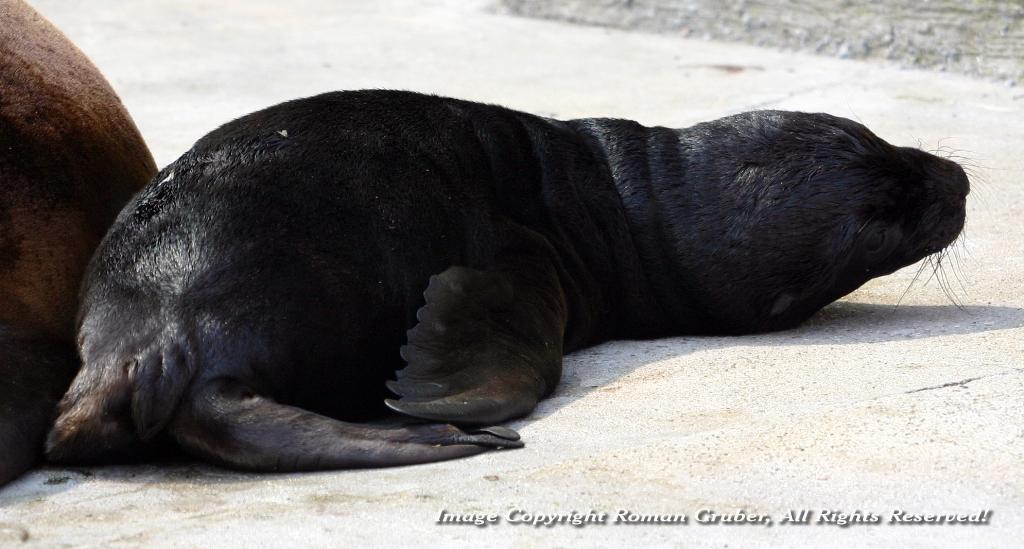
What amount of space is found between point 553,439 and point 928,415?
945mm

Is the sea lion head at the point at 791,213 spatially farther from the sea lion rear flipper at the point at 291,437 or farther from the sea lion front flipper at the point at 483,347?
the sea lion rear flipper at the point at 291,437

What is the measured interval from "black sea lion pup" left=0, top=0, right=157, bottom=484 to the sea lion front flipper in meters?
1.02

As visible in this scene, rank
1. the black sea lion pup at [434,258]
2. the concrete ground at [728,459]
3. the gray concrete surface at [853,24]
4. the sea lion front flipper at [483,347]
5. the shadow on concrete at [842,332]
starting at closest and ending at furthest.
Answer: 1. the concrete ground at [728,459]
2. the black sea lion pup at [434,258]
3. the sea lion front flipper at [483,347]
4. the shadow on concrete at [842,332]
5. the gray concrete surface at [853,24]

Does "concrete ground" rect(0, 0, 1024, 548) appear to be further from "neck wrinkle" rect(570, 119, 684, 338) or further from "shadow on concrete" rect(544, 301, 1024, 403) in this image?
"neck wrinkle" rect(570, 119, 684, 338)

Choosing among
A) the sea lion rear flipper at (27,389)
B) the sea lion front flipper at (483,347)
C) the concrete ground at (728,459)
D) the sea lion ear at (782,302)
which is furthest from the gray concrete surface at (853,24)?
the sea lion rear flipper at (27,389)

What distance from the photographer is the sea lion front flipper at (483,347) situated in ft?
12.5

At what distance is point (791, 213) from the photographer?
190 inches

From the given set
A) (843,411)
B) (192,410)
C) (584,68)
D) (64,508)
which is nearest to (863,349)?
(843,411)

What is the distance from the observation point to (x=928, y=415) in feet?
11.7

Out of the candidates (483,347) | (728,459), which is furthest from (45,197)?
(728,459)

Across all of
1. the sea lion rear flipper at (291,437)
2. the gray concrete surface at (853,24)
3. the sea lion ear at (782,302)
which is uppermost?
the gray concrete surface at (853,24)

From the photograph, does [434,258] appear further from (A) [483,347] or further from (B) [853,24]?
(B) [853,24]

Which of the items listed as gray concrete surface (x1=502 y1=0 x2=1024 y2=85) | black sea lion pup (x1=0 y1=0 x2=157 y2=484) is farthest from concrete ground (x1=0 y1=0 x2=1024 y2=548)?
gray concrete surface (x1=502 y1=0 x2=1024 y2=85)

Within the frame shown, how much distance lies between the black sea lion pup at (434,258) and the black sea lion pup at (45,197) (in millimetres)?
253
